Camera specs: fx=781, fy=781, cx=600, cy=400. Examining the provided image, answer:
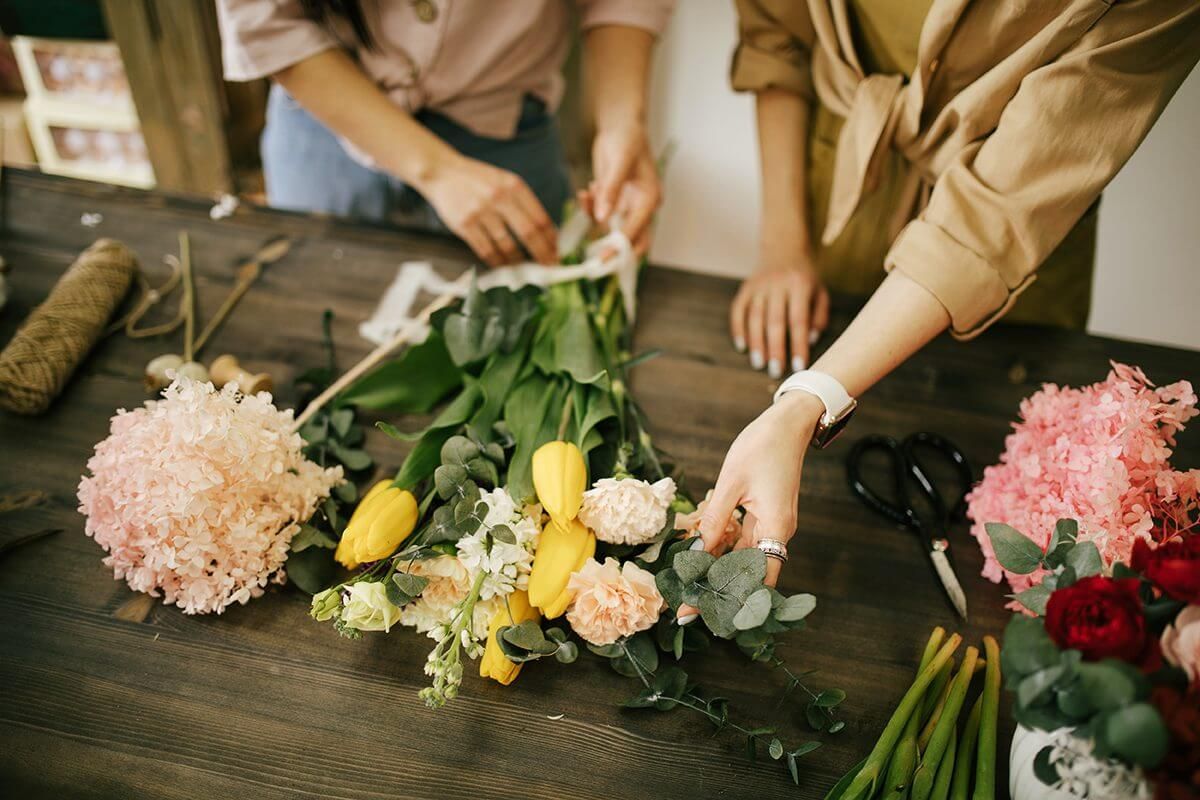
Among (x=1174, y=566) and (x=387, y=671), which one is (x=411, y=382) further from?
(x=1174, y=566)

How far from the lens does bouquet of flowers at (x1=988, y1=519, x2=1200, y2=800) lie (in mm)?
469

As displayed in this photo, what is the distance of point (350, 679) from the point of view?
73 centimetres

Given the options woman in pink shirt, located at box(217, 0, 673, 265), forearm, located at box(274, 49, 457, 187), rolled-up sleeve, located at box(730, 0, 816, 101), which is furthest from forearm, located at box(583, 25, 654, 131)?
forearm, located at box(274, 49, 457, 187)

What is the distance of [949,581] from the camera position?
2.71ft

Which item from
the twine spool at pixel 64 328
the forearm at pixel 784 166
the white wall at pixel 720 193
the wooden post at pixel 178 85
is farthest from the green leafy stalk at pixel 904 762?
the wooden post at pixel 178 85

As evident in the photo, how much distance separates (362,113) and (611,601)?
837 mm

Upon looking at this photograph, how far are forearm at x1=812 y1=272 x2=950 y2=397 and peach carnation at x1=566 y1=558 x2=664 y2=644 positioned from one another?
325 mm

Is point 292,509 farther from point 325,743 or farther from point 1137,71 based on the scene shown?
point 1137,71

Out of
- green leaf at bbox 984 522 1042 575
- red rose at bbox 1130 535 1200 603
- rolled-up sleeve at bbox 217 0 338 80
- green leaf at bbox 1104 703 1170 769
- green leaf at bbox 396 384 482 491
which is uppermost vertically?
rolled-up sleeve at bbox 217 0 338 80

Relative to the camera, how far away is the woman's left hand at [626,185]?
3.81 feet

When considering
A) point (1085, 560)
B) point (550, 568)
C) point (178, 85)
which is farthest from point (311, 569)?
point (178, 85)

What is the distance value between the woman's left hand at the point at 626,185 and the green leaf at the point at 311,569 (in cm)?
63

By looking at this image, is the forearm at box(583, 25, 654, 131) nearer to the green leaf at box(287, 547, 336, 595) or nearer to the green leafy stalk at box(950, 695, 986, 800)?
the green leaf at box(287, 547, 336, 595)

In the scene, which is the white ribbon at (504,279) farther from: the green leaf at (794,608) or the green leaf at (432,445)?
the green leaf at (794,608)
